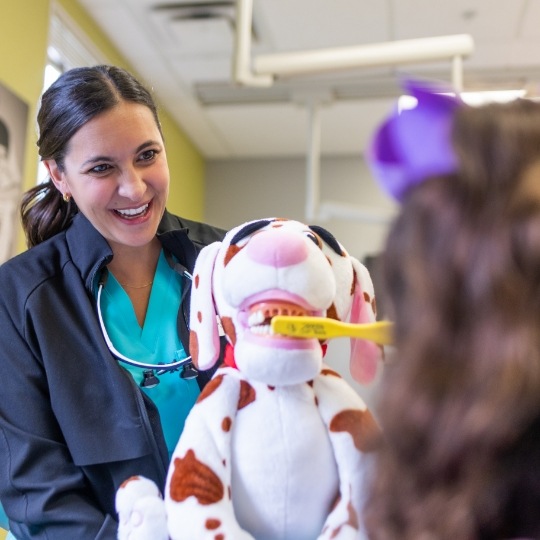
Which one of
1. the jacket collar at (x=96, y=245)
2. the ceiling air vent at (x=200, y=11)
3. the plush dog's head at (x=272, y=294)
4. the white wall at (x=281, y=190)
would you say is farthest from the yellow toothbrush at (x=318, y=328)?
→ the white wall at (x=281, y=190)

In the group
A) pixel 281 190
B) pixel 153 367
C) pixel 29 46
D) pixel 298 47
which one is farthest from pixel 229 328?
pixel 281 190

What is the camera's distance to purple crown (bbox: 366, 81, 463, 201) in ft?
1.48

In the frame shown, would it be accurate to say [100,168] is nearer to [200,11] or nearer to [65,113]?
[65,113]

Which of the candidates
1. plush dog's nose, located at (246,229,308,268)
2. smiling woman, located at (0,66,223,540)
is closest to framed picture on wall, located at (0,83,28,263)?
smiling woman, located at (0,66,223,540)

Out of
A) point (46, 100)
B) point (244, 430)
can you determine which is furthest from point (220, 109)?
point (244, 430)

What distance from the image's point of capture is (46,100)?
111 cm

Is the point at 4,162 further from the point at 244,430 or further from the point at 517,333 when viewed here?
the point at 517,333

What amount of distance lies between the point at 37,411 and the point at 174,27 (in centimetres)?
235

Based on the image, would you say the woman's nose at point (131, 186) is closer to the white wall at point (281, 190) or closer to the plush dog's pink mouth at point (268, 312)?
the plush dog's pink mouth at point (268, 312)

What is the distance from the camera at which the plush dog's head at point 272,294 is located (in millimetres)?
643

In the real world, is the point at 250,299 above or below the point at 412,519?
above

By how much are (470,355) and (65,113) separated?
0.83 m

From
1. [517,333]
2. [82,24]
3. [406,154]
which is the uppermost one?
[82,24]

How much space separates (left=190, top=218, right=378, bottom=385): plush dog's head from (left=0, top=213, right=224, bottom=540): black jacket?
193 millimetres
